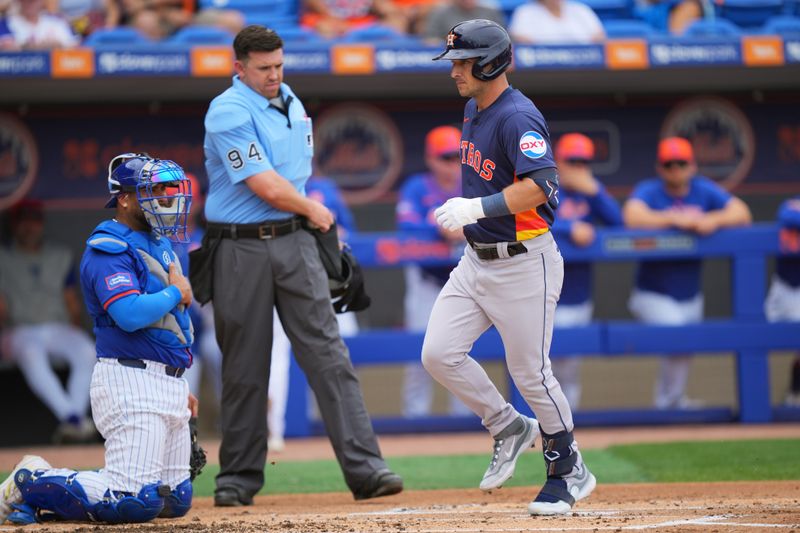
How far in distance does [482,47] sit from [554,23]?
4.06 m

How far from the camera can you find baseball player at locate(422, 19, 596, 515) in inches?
163

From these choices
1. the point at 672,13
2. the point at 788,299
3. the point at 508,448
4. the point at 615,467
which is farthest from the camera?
the point at 672,13

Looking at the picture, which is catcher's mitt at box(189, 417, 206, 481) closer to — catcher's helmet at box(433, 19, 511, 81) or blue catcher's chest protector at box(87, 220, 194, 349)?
blue catcher's chest protector at box(87, 220, 194, 349)

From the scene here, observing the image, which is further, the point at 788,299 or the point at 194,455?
the point at 788,299

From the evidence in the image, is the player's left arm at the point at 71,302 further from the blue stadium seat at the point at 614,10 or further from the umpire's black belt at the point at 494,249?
the blue stadium seat at the point at 614,10

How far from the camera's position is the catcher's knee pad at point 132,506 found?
13.2ft

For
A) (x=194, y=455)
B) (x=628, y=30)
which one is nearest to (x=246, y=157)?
(x=194, y=455)

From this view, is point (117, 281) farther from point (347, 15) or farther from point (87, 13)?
point (347, 15)

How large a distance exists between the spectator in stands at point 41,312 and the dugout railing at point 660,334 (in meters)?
1.46

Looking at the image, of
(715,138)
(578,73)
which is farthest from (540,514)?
(715,138)

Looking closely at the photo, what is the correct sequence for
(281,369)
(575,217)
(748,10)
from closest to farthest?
(281,369) < (575,217) < (748,10)

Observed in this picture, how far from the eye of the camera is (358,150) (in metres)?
8.25

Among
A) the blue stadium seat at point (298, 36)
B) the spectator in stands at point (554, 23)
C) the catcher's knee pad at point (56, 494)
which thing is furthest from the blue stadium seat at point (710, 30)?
the catcher's knee pad at point (56, 494)

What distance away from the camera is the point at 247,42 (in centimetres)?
474
